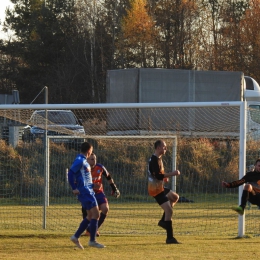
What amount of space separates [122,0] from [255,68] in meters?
A: 11.0

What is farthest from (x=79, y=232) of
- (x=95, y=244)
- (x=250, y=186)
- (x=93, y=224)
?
(x=250, y=186)

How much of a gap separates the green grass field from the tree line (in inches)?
1203

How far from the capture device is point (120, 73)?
30.6m

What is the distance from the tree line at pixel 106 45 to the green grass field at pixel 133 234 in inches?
1203

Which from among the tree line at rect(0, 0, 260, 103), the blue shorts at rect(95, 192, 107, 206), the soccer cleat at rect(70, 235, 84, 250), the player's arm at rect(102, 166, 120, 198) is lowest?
A: the soccer cleat at rect(70, 235, 84, 250)

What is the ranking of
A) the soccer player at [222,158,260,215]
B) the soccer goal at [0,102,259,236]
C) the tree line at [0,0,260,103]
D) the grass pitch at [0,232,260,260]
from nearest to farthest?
the grass pitch at [0,232,260,260]
the soccer player at [222,158,260,215]
the soccer goal at [0,102,259,236]
the tree line at [0,0,260,103]

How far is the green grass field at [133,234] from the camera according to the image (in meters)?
11.5

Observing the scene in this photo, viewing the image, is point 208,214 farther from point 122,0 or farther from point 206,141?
point 122,0

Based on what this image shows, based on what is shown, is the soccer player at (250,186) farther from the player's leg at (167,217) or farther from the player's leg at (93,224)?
the player's leg at (93,224)

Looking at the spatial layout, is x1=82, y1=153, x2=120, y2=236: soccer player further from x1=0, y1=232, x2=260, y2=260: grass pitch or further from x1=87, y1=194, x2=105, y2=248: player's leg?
x1=87, y1=194, x2=105, y2=248: player's leg

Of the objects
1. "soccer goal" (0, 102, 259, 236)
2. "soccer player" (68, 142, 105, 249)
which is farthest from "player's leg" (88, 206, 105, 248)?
"soccer goal" (0, 102, 259, 236)

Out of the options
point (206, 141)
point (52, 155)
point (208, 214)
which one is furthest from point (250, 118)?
point (52, 155)

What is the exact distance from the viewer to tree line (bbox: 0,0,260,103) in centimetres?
5159

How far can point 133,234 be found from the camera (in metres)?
14.6
